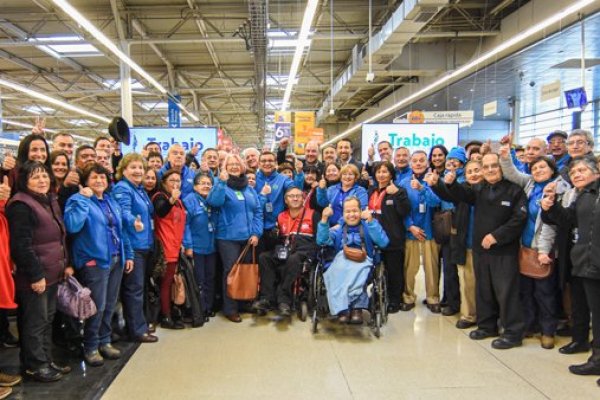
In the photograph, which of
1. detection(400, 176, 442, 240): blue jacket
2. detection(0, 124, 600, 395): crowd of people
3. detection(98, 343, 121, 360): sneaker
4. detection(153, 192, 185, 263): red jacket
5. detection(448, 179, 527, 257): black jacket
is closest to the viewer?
detection(0, 124, 600, 395): crowd of people

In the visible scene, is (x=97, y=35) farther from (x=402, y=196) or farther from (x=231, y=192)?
(x=402, y=196)

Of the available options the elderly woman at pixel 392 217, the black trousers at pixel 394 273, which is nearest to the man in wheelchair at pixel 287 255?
the elderly woman at pixel 392 217

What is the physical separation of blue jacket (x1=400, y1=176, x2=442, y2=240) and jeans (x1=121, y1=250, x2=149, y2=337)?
7.89 feet

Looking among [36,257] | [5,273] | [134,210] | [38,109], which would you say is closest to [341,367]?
[134,210]

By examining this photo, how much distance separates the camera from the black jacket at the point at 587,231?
2688 mm

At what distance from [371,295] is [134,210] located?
197cm

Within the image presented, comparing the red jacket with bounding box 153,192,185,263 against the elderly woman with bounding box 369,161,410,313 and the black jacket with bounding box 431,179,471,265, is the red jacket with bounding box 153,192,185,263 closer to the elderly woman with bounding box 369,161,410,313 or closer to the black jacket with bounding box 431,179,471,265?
the elderly woman with bounding box 369,161,410,313

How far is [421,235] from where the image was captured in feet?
13.3

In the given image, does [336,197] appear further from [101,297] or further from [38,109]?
[38,109]

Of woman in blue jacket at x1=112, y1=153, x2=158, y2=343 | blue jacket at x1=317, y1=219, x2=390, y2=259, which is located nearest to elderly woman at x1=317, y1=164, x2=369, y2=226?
blue jacket at x1=317, y1=219, x2=390, y2=259

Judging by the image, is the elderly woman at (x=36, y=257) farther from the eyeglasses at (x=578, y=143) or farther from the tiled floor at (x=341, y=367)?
the eyeglasses at (x=578, y=143)

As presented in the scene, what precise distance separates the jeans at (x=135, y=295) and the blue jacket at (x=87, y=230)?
39cm

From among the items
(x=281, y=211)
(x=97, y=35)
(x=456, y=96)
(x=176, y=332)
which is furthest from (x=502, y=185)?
(x=456, y=96)

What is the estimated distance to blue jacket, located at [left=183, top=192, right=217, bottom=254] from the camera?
3.70m
